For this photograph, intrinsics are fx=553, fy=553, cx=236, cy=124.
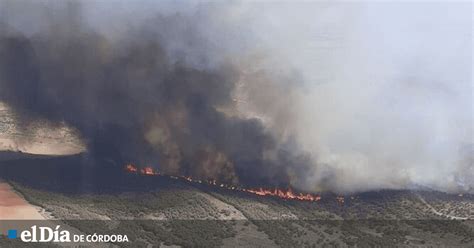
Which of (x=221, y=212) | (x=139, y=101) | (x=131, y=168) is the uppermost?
(x=139, y=101)

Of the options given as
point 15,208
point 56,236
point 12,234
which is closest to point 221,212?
point 56,236

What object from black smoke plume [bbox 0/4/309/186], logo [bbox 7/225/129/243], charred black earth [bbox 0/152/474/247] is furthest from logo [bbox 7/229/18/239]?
black smoke plume [bbox 0/4/309/186]

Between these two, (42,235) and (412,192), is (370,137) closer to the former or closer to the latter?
(412,192)

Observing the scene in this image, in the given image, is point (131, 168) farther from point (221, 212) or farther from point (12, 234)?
point (12, 234)

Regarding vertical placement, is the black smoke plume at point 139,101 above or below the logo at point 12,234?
above

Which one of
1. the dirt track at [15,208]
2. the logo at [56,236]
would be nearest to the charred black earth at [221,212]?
the dirt track at [15,208]

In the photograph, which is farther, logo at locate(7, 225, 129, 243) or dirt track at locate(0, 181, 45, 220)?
dirt track at locate(0, 181, 45, 220)

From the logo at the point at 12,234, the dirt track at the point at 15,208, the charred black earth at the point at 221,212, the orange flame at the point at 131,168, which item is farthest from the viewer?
the orange flame at the point at 131,168

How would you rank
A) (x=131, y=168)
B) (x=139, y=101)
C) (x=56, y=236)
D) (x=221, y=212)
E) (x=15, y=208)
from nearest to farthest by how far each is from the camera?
(x=56, y=236) < (x=15, y=208) < (x=221, y=212) < (x=131, y=168) < (x=139, y=101)

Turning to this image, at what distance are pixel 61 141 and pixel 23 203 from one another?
8663mm

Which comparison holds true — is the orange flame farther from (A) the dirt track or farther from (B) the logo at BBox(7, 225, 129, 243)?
(B) the logo at BBox(7, 225, 129, 243)

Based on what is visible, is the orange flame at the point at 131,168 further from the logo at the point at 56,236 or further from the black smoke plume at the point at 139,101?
the logo at the point at 56,236

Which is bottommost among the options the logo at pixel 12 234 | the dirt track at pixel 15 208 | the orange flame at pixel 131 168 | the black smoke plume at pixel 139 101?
the logo at pixel 12 234

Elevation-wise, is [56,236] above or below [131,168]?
below
